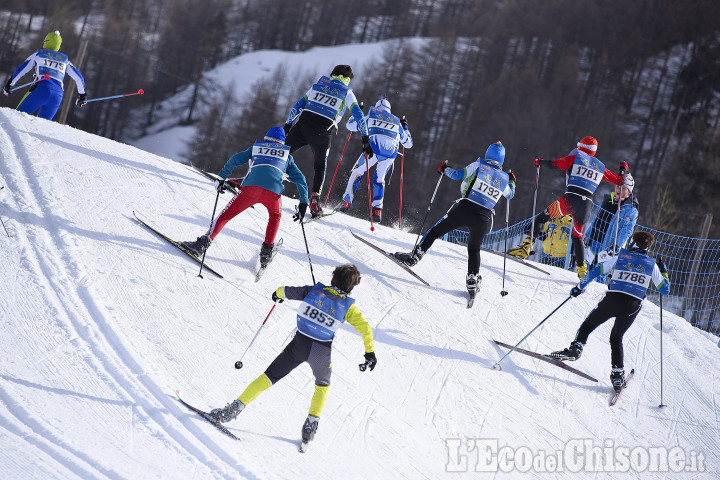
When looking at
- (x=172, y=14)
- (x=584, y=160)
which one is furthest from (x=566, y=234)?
(x=172, y=14)

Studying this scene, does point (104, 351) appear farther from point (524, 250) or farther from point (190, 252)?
point (524, 250)

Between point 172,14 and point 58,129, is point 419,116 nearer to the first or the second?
point 172,14

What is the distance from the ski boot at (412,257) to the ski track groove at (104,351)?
12.0 feet

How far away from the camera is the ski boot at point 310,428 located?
171 inches

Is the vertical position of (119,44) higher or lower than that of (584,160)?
higher

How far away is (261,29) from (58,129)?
53.2 meters

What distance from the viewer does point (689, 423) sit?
6449 mm

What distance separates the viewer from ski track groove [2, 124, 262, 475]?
397 centimetres

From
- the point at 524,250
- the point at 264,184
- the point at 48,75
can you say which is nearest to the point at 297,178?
the point at 264,184

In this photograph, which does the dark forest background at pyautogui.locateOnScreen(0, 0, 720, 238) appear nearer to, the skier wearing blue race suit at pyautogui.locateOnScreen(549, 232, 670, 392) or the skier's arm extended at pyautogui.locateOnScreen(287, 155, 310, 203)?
the skier's arm extended at pyautogui.locateOnScreen(287, 155, 310, 203)

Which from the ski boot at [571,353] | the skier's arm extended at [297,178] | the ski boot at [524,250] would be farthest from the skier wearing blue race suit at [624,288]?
the skier's arm extended at [297,178]

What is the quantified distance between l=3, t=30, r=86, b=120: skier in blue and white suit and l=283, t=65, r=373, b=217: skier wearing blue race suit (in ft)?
10.7

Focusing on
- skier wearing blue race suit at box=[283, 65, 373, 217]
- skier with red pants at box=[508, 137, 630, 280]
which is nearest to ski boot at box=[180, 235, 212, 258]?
skier wearing blue race suit at box=[283, 65, 373, 217]

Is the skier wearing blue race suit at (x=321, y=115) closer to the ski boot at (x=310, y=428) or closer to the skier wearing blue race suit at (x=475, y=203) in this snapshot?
the skier wearing blue race suit at (x=475, y=203)
